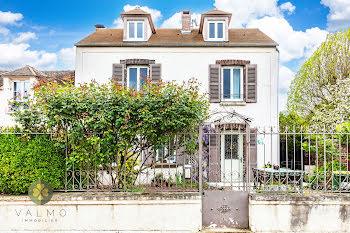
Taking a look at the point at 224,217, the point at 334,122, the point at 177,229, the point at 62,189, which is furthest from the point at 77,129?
the point at 334,122

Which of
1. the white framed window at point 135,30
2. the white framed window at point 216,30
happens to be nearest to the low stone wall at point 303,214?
the white framed window at point 216,30

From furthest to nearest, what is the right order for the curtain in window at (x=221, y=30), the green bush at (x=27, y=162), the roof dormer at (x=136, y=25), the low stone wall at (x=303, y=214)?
1. the curtain in window at (x=221, y=30)
2. the roof dormer at (x=136, y=25)
3. the low stone wall at (x=303, y=214)
4. the green bush at (x=27, y=162)

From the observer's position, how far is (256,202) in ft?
22.0

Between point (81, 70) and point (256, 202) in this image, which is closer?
point (256, 202)

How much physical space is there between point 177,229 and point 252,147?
739cm

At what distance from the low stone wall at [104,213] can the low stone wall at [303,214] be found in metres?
1.36

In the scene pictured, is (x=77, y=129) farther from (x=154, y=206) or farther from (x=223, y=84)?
(x=223, y=84)

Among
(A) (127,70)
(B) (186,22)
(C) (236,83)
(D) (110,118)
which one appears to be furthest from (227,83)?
(D) (110,118)

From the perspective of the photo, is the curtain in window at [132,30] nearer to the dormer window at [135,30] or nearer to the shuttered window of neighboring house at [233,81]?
the dormer window at [135,30]

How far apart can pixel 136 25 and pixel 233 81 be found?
5.20 m

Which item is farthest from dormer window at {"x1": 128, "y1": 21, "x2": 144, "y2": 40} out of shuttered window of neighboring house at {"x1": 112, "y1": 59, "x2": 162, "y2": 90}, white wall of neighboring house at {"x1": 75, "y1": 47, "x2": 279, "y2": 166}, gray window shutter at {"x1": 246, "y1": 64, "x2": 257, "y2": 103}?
gray window shutter at {"x1": 246, "y1": 64, "x2": 257, "y2": 103}

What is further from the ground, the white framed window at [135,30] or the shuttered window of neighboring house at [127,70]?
the white framed window at [135,30]

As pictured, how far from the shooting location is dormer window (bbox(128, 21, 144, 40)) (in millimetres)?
14531

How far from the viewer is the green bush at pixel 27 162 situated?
6569 mm
